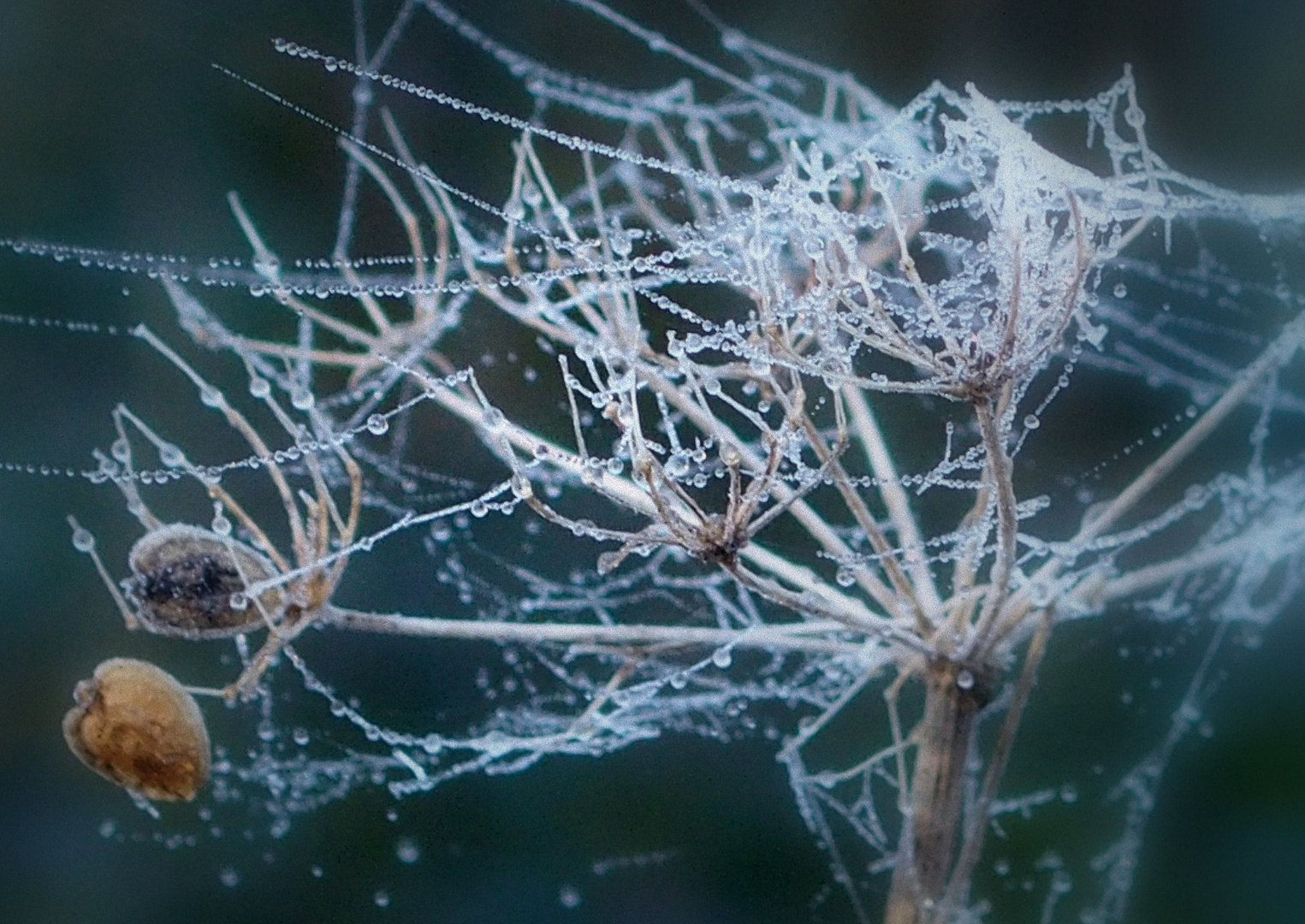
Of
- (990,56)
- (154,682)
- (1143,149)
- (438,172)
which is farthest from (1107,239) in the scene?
(154,682)

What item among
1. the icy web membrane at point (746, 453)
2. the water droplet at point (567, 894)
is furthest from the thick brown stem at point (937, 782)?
the water droplet at point (567, 894)

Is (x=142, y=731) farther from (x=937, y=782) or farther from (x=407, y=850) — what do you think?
(x=937, y=782)

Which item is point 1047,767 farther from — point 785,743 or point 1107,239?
point 1107,239

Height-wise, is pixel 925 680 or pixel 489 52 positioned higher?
pixel 489 52

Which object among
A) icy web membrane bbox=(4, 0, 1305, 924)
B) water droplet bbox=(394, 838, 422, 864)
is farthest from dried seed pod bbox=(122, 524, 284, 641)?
water droplet bbox=(394, 838, 422, 864)

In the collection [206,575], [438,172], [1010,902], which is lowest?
[1010,902]

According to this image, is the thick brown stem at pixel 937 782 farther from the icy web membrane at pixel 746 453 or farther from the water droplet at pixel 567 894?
the water droplet at pixel 567 894

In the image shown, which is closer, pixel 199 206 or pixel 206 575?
pixel 206 575

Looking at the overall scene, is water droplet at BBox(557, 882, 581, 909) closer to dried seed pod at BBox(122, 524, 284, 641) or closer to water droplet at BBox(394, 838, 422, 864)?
water droplet at BBox(394, 838, 422, 864)
